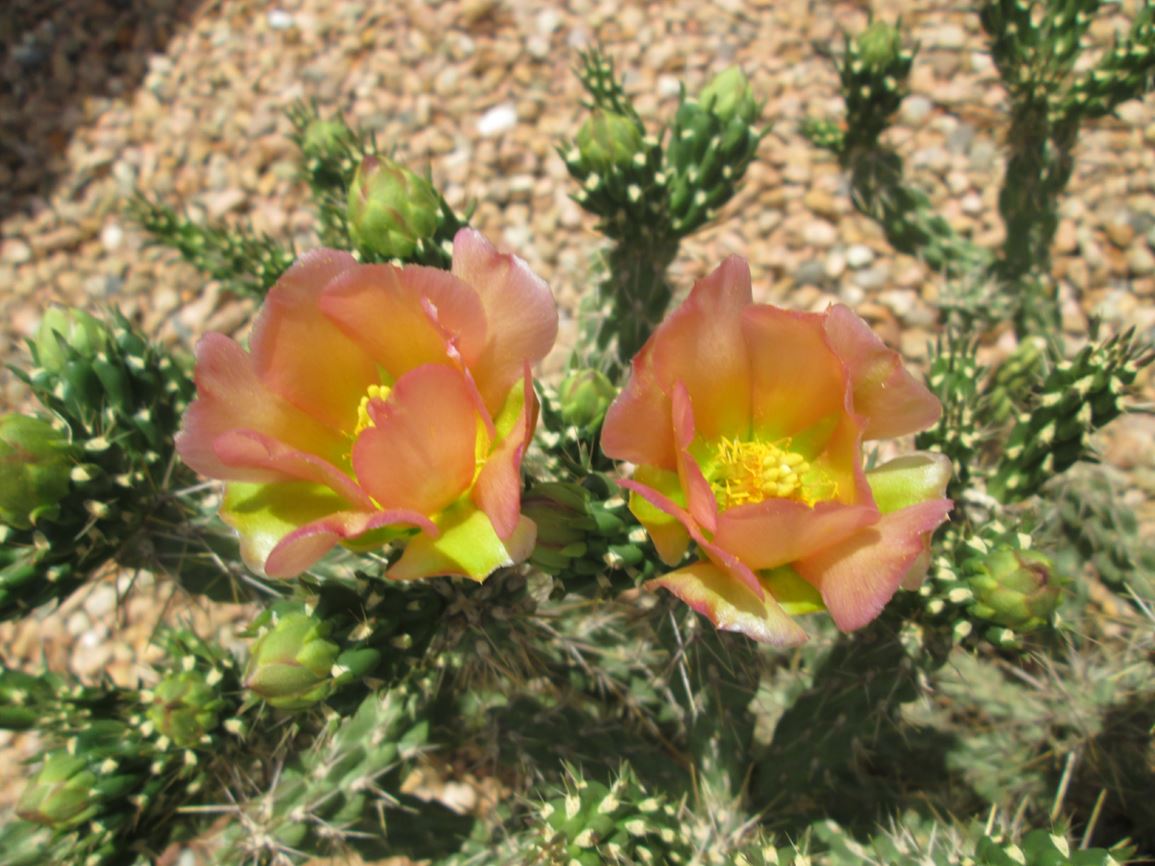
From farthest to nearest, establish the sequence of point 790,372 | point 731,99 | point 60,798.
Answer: point 731,99 → point 60,798 → point 790,372

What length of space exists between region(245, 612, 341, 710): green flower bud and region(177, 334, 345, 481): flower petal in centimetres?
21

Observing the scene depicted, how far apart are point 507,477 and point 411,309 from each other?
22cm

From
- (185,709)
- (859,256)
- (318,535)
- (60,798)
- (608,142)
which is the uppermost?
(608,142)

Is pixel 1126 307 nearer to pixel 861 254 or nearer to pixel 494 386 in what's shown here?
pixel 861 254

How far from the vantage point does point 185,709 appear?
1384 mm

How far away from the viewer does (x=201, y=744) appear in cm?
140

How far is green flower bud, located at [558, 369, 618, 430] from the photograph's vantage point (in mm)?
1235

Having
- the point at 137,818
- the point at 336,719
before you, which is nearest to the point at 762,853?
the point at 336,719

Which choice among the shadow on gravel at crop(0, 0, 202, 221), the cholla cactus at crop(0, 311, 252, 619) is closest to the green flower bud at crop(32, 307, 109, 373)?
the cholla cactus at crop(0, 311, 252, 619)

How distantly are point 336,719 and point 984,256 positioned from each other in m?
2.10

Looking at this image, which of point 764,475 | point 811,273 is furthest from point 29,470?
point 811,273

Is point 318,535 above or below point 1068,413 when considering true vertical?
above

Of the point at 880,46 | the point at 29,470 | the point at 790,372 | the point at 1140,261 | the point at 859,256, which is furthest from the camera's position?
the point at 859,256

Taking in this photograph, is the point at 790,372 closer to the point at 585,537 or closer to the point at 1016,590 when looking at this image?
the point at 585,537
